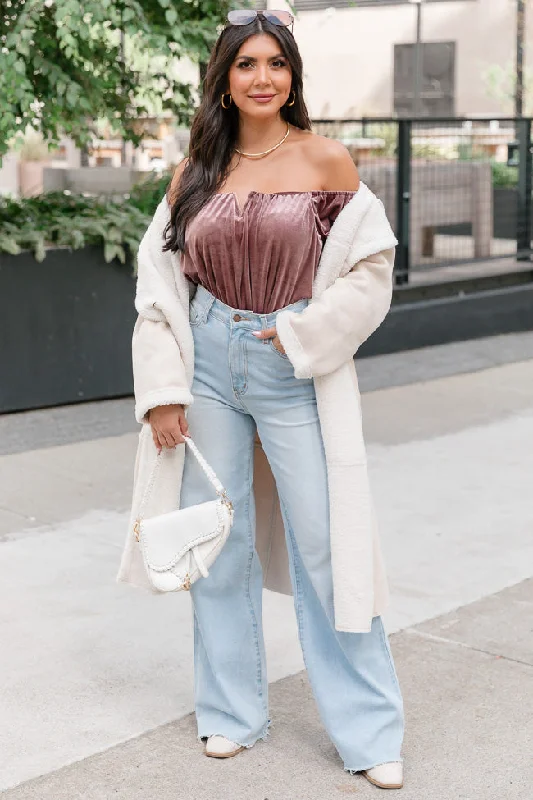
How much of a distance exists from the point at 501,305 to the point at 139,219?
3754 millimetres

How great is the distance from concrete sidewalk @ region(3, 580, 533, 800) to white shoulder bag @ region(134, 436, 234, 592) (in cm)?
54

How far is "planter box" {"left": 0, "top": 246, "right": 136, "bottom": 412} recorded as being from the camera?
7.57m

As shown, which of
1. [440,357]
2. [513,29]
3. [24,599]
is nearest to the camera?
[24,599]

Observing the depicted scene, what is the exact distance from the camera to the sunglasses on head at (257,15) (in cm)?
315

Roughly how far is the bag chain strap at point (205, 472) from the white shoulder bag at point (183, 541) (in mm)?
17

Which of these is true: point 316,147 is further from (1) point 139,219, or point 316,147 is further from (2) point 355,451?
(1) point 139,219

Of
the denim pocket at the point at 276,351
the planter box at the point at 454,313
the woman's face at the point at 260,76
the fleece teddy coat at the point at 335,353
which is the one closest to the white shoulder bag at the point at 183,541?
the fleece teddy coat at the point at 335,353

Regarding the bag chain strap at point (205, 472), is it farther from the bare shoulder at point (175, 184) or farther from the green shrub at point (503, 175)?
the green shrub at point (503, 175)

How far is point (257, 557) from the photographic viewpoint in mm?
3477

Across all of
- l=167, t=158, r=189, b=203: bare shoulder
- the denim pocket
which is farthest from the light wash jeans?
l=167, t=158, r=189, b=203: bare shoulder

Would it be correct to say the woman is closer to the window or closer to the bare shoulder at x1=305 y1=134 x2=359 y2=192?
the bare shoulder at x1=305 y1=134 x2=359 y2=192

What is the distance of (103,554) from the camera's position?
518 cm

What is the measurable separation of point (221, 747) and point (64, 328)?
467cm

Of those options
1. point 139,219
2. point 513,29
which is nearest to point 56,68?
point 139,219
